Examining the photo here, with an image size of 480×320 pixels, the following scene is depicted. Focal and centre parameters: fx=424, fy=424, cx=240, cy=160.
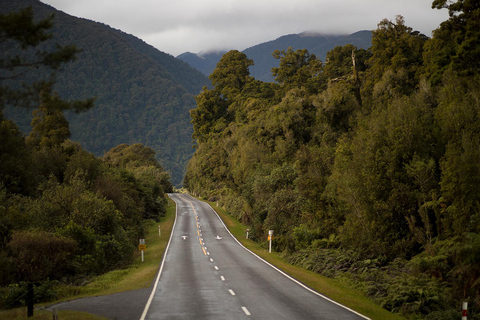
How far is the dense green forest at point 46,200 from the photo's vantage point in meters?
10.8

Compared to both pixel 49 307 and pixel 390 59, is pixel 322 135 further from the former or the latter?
pixel 49 307

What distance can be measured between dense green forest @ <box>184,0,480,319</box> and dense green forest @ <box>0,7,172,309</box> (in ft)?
45.6

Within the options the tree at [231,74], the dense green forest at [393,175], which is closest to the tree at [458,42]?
the dense green forest at [393,175]

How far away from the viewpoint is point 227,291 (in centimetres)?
1916

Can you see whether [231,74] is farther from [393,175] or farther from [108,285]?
[108,285]

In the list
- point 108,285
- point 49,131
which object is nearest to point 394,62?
point 108,285

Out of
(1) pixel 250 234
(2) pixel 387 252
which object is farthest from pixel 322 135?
(2) pixel 387 252

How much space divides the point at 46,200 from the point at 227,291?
17945 millimetres

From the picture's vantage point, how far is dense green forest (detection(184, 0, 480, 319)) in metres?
19.2

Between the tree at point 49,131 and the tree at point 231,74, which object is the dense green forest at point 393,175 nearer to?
the tree at point 49,131

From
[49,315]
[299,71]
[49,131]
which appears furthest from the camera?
[299,71]

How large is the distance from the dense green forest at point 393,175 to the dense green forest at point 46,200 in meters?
13.9

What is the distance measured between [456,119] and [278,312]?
1421cm

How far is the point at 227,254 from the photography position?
33.4 metres
